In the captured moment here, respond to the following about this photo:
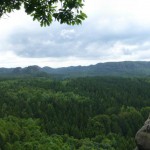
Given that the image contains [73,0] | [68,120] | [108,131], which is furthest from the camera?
[68,120]

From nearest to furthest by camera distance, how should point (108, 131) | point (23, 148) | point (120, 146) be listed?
point (23, 148) → point (120, 146) → point (108, 131)

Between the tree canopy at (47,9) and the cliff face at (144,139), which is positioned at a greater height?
the tree canopy at (47,9)

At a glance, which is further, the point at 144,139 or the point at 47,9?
the point at 144,139

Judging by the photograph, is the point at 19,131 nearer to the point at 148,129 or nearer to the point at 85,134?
the point at 85,134

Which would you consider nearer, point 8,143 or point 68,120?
point 8,143

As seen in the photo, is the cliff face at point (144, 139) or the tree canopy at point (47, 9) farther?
the cliff face at point (144, 139)

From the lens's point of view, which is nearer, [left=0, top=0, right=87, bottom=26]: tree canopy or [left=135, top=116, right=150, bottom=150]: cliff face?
[left=0, top=0, right=87, bottom=26]: tree canopy

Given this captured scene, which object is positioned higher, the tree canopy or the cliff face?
the tree canopy

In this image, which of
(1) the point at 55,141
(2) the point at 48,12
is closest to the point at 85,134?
(1) the point at 55,141

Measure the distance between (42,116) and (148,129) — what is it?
16953cm

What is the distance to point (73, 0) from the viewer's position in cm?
1290

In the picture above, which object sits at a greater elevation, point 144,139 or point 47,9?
point 47,9

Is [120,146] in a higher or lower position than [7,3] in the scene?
lower

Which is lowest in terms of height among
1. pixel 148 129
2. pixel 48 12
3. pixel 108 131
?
pixel 108 131
